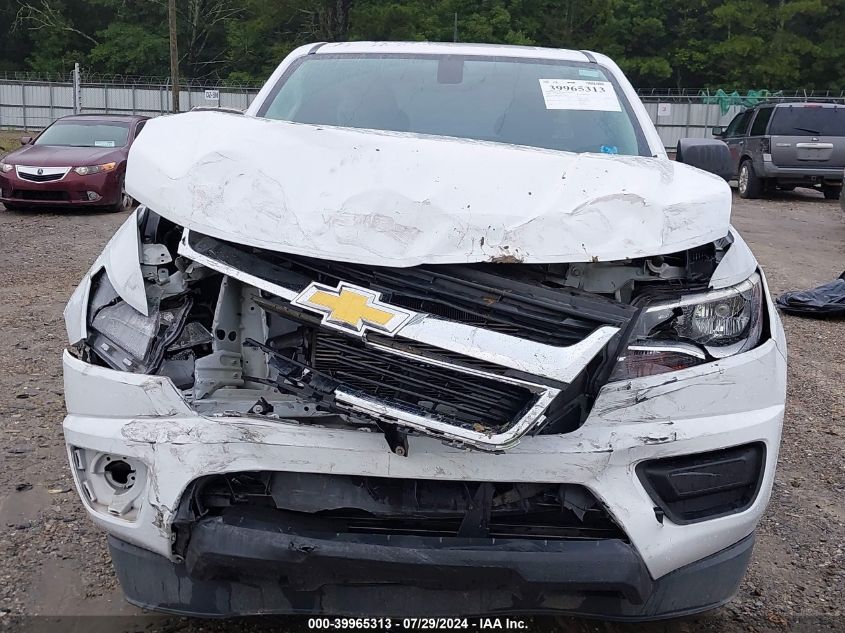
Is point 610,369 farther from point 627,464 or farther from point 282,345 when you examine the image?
point 282,345

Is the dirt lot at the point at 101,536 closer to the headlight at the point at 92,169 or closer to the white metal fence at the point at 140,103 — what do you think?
the headlight at the point at 92,169

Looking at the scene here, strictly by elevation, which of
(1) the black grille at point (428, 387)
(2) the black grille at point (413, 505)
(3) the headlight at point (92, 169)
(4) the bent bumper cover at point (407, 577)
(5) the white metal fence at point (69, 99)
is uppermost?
(1) the black grille at point (428, 387)

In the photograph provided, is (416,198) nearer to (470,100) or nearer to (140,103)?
(470,100)

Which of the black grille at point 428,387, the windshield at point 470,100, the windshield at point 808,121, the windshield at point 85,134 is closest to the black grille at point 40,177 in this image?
the windshield at point 85,134

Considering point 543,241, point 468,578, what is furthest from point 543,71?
point 468,578

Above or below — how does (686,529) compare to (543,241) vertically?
below

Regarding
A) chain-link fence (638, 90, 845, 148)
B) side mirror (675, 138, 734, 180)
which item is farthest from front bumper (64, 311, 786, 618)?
chain-link fence (638, 90, 845, 148)

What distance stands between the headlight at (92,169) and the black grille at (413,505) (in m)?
10.4

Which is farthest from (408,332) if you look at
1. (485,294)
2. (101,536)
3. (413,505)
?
(101,536)

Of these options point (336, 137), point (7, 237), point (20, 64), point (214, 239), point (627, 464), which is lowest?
point (20, 64)

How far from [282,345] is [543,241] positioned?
2.39ft

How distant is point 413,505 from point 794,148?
15.4 m

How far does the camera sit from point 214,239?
226cm

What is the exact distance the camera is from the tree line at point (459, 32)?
39.6 meters
